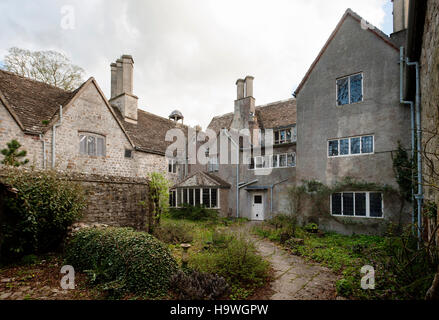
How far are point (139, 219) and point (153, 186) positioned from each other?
1.57 meters

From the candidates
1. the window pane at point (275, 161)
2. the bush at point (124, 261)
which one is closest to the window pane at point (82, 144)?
the bush at point (124, 261)

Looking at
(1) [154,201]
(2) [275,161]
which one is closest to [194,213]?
(1) [154,201]

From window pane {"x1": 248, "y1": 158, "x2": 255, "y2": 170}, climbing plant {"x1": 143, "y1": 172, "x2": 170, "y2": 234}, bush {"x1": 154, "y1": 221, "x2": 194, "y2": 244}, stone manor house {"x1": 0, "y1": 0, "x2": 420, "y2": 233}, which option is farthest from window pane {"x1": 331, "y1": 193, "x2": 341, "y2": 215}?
climbing plant {"x1": 143, "y1": 172, "x2": 170, "y2": 234}

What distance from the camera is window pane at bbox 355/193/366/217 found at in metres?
10.9

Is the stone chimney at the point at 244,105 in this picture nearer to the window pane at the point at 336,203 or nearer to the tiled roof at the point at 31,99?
the window pane at the point at 336,203

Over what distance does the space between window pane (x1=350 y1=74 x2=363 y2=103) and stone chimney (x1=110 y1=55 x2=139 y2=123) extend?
16.2 meters

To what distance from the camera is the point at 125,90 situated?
60.0ft

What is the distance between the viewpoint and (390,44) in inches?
415

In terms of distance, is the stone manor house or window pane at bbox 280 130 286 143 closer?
the stone manor house

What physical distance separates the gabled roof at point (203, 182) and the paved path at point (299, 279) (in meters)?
10.3

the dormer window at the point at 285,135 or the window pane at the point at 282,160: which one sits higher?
the dormer window at the point at 285,135

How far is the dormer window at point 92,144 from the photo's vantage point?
13812 mm

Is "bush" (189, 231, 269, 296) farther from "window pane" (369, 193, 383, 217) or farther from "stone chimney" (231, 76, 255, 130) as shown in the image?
"stone chimney" (231, 76, 255, 130)
